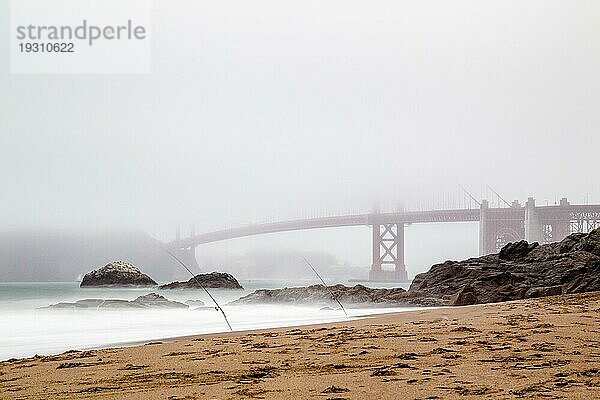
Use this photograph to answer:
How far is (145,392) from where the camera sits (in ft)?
11.3

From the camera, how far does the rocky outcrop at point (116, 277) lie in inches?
1135

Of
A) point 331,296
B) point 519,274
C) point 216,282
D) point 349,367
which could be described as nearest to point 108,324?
point 331,296

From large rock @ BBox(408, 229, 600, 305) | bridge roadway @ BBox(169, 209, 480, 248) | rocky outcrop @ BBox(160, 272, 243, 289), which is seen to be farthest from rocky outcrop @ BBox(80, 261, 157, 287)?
large rock @ BBox(408, 229, 600, 305)

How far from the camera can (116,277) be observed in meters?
29.0

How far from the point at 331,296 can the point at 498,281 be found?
15.4 feet

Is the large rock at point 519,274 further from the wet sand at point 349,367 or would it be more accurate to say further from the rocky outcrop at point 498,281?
the wet sand at point 349,367

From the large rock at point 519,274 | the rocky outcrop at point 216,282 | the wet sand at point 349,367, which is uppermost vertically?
the wet sand at point 349,367

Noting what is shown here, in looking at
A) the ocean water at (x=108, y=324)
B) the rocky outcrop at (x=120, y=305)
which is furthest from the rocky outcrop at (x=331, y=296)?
the rocky outcrop at (x=120, y=305)

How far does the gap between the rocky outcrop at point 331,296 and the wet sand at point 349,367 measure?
11.3m

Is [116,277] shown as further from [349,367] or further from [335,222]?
[349,367]

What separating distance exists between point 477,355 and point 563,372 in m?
0.77

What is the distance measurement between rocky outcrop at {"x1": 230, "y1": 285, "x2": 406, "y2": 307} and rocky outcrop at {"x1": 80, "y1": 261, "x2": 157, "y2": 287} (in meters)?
9.73

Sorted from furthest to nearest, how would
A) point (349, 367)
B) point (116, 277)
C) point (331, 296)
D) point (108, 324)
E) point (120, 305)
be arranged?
point (116, 277), point (331, 296), point (120, 305), point (108, 324), point (349, 367)

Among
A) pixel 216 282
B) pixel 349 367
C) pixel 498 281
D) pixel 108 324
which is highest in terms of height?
pixel 349 367
